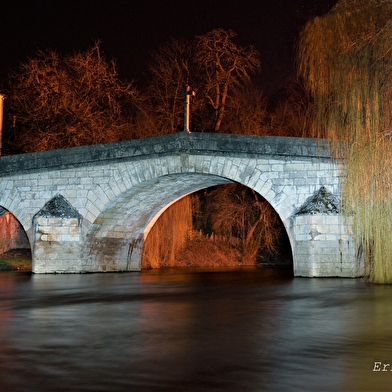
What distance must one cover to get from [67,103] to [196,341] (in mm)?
19852

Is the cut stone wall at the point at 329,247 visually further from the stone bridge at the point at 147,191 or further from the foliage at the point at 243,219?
the foliage at the point at 243,219

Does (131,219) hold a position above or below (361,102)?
below

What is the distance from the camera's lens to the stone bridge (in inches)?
611

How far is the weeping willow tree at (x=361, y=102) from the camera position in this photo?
1184cm

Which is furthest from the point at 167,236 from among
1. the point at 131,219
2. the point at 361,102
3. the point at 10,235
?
the point at 361,102

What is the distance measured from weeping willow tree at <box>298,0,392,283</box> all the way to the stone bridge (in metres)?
2.27

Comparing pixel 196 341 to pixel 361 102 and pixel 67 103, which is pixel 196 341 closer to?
pixel 361 102

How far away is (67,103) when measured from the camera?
25766 mm

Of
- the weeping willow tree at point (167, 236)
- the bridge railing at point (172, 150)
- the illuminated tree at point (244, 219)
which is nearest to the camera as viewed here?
the bridge railing at point (172, 150)

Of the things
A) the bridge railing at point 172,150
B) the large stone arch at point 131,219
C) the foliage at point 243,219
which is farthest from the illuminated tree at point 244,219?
the bridge railing at point 172,150

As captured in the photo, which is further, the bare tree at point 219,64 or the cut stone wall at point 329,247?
the bare tree at point 219,64

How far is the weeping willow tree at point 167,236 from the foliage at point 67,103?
353cm

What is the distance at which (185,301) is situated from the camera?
11117 millimetres

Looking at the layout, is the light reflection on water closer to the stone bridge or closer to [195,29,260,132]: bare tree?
the stone bridge
